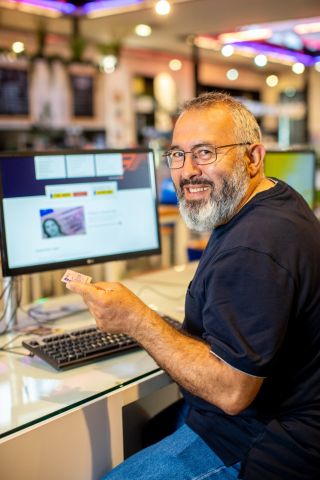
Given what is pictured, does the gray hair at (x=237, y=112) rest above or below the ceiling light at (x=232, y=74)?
below

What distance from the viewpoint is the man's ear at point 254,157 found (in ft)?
3.97

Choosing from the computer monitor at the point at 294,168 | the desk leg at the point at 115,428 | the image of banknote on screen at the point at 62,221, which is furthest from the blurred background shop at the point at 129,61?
the desk leg at the point at 115,428

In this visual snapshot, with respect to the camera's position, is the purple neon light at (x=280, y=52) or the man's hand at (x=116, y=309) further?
the purple neon light at (x=280, y=52)

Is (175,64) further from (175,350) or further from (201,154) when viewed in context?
(175,350)

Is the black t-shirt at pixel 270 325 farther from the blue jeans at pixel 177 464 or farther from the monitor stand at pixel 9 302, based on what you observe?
the monitor stand at pixel 9 302

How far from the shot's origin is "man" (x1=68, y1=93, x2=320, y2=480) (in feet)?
3.23

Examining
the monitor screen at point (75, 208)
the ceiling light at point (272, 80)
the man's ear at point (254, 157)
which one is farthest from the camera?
the ceiling light at point (272, 80)

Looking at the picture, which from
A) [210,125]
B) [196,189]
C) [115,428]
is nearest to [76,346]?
[115,428]

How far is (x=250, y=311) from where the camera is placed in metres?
0.97

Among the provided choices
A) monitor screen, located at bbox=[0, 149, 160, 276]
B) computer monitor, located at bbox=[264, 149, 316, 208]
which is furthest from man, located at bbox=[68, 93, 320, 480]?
computer monitor, located at bbox=[264, 149, 316, 208]

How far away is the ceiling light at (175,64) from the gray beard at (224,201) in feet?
28.3

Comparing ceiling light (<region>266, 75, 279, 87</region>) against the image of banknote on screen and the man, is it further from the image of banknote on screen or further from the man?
the man

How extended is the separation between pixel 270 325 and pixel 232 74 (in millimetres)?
10641

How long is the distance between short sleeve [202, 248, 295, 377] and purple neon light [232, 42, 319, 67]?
749 cm
